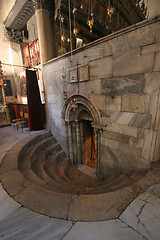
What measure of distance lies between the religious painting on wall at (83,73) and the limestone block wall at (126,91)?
0.13 meters

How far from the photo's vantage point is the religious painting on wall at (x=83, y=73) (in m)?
3.31

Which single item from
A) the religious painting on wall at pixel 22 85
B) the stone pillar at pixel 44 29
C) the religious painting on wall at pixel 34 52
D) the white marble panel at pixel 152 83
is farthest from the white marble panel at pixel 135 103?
the religious painting on wall at pixel 22 85

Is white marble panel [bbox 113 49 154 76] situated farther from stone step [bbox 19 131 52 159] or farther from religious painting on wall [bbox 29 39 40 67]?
religious painting on wall [bbox 29 39 40 67]

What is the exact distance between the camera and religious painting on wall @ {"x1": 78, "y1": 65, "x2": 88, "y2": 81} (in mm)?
3306

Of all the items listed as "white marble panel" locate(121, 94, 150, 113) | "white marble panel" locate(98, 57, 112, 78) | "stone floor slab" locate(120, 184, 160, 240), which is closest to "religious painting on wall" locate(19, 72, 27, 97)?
"white marble panel" locate(98, 57, 112, 78)

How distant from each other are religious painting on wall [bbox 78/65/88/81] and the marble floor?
327 centimetres

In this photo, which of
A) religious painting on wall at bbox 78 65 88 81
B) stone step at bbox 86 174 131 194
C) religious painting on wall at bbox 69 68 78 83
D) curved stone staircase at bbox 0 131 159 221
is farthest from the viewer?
religious painting on wall at bbox 69 68 78 83

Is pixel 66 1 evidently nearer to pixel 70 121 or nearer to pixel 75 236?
pixel 70 121

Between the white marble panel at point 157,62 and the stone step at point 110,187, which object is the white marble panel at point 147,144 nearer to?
the stone step at point 110,187

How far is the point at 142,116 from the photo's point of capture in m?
2.53

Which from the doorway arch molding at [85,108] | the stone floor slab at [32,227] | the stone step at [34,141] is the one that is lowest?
the stone step at [34,141]

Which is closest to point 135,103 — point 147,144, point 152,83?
point 152,83

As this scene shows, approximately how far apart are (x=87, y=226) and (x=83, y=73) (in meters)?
3.56

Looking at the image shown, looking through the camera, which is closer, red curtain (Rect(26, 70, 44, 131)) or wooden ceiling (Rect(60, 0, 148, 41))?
wooden ceiling (Rect(60, 0, 148, 41))
